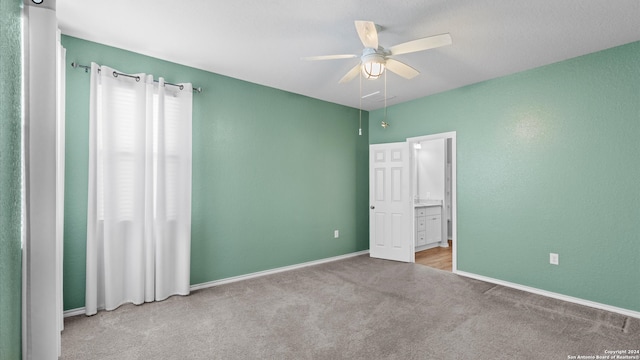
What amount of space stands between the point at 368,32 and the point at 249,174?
244 centimetres

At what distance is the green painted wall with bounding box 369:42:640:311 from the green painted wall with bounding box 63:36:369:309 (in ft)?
5.98

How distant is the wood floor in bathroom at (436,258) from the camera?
4.68 meters

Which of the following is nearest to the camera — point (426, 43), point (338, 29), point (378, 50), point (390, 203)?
point (426, 43)

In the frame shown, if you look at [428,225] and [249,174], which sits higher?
[249,174]

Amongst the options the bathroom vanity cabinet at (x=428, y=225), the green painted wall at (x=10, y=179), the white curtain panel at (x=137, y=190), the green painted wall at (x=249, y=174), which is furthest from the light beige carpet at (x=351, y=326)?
the bathroom vanity cabinet at (x=428, y=225)

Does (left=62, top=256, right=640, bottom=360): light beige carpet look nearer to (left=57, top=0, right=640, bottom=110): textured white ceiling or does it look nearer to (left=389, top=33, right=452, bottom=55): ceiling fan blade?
(left=389, top=33, right=452, bottom=55): ceiling fan blade

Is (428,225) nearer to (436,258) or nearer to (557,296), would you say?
(436,258)

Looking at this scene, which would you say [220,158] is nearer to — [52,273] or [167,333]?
[167,333]

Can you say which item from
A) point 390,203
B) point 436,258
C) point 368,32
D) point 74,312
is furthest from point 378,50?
point 436,258

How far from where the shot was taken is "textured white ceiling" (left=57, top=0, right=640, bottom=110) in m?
2.38

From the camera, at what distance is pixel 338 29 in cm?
271

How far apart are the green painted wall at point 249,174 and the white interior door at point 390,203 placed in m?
0.32

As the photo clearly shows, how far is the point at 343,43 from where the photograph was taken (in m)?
2.97

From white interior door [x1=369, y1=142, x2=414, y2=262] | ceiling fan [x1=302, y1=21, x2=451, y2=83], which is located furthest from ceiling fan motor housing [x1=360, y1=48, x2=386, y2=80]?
white interior door [x1=369, y1=142, x2=414, y2=262]
